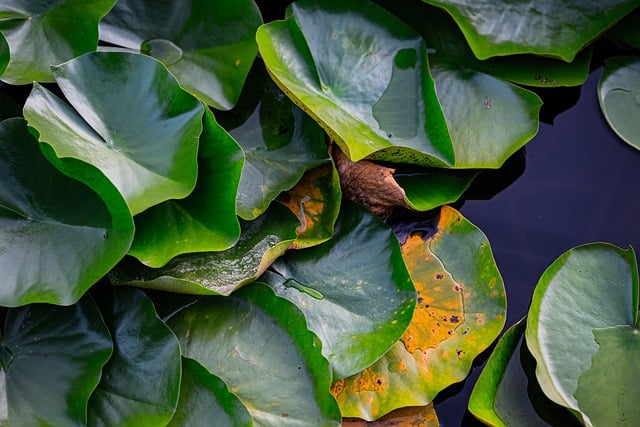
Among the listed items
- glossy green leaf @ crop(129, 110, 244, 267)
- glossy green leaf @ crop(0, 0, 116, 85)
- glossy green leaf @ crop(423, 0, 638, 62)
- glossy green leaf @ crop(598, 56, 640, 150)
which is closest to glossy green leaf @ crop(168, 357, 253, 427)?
glossy green leaf @ crop(129, 110, 244, 267)

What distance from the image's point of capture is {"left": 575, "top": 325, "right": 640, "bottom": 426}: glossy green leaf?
103 centimetres

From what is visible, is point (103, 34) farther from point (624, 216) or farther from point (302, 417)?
point (624, 216)

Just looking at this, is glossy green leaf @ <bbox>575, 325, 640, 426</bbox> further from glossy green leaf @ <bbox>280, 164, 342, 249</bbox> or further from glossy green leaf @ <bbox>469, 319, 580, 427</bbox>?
glossy green leaf @ <bbox>280, 164, 342, 249</bbox>

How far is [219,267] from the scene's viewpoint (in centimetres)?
105

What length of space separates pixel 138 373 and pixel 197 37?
1.84 ft

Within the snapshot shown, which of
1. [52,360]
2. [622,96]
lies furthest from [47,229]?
[622,96]

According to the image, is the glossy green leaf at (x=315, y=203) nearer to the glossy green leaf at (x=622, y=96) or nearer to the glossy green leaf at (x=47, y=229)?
the glossy green leaf at (x=47, y=229)

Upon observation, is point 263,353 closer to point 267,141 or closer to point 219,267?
point 219,267

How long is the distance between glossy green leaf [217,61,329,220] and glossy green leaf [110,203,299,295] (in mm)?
46

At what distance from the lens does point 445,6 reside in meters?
1.19

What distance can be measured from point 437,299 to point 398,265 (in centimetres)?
10

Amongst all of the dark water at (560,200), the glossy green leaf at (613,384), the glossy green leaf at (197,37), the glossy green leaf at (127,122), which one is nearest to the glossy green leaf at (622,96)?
the dark water at (560,200)

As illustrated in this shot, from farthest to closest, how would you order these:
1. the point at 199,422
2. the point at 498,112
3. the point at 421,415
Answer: the point at 498,112 → the point at 421,415 → the point at 199,422

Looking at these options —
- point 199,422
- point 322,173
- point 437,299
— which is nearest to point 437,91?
point 322,173
